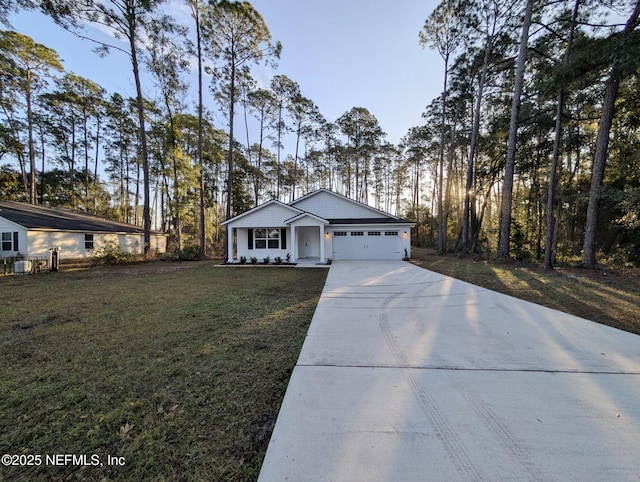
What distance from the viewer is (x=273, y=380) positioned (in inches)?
106

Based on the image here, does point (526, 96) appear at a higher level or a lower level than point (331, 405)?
higher

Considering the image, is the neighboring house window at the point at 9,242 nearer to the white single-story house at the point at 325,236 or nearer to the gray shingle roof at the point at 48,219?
the gray shingle roof at the point at 48,219

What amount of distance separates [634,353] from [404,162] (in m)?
29.5

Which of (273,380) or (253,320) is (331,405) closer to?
(273,380)

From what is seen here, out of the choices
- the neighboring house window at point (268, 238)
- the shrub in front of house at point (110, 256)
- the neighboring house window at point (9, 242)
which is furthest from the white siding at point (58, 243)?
the neighboring house window at point (268, 238)

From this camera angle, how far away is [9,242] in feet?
46.5

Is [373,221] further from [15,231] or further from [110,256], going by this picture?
[15,231]

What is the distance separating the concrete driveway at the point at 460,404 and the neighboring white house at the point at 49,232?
59.9ft

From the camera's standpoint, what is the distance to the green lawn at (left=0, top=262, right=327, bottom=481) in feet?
5.82

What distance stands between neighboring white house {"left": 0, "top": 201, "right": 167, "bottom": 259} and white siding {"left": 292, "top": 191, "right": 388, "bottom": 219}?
12.6 metres

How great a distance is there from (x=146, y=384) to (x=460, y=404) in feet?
10.3

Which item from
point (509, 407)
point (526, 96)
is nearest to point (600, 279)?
point (509, 407)

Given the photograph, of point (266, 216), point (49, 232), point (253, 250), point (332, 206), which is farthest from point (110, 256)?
point (332, 206)

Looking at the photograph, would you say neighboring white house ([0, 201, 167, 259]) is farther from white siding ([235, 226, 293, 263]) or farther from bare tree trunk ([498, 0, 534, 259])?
bare tree trunk ([498, 0, 534, 259])
